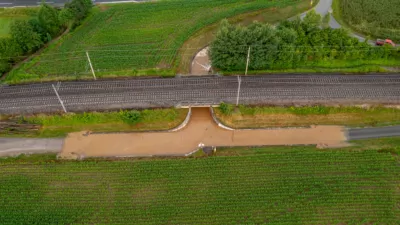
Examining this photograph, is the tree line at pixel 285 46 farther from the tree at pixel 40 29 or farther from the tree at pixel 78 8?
the tree at pixel 40 29

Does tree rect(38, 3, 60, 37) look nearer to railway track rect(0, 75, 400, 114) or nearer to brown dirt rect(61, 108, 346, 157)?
railway track rect(0, 75, 400, 114)

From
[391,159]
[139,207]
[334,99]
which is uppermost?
[334,99]

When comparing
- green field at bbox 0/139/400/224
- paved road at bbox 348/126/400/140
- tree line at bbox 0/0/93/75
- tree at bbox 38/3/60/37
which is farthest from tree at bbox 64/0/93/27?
paved road at bbox 348/126/400/140

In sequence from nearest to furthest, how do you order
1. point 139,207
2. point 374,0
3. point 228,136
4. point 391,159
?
point 139,207 → point 391,159 → point 228,136 → point 374,0

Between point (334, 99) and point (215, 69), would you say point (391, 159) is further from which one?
point (215, 69)

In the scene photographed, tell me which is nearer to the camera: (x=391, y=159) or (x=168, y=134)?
(x=391, y=159)

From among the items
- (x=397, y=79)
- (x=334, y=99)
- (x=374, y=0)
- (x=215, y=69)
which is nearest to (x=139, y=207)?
(x=215, y=69)

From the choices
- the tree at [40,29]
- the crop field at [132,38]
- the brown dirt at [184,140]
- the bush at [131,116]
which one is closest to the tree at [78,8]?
the crop field at [132,38]
